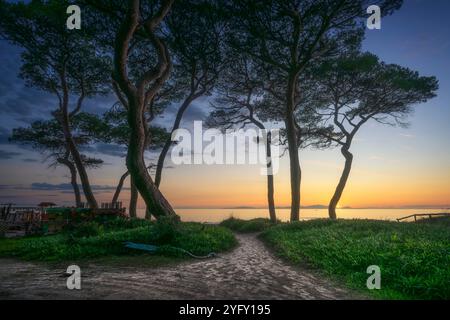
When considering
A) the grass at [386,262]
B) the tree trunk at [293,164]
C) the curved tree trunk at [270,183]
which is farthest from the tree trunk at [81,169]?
the grass at [386,262]

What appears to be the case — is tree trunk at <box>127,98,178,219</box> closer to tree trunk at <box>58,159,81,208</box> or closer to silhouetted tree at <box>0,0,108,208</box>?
silhouetted tree at <box>0,0,108,208</box>

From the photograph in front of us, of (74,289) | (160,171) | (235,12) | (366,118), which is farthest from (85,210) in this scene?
(366,118)

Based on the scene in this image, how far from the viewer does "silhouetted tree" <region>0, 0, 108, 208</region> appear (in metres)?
17.4

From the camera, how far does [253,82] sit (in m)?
21.6

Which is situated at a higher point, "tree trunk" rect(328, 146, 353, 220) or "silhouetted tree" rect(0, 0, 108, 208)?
"silhouetted tree" rect(0, 0, 108, 208)

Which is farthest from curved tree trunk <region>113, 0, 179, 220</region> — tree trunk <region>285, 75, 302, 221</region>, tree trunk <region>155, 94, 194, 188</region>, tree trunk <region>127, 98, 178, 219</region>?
tree trunk <region>285, 75, 302, 221</region>

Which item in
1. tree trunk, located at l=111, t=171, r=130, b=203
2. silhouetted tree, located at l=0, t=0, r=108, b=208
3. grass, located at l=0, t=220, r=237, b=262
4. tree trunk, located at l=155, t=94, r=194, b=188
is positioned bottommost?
grass, located at l=0, t=220, r=237, b=262

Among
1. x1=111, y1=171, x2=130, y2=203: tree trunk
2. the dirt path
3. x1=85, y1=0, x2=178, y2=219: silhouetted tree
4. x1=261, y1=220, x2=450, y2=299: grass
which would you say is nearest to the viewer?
the dirt path

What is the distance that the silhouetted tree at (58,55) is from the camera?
17406mm

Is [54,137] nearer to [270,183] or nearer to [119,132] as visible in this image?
[119,132]

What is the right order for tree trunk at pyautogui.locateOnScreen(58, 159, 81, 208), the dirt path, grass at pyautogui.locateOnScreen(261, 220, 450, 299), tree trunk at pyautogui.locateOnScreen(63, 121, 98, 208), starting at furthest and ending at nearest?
tree trunk at pyautogui.locateOnScreen(58, 159, 81, 208), tree trunk at pyautogui.locateOnScreen(63, 121, 98, 208), grass at pyautogui.locateOnScreen(261, 220, 450, 299), the dirt path

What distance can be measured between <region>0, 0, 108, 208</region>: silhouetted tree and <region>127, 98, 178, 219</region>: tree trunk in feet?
25.8

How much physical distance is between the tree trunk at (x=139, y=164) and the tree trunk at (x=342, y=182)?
1259 cm
